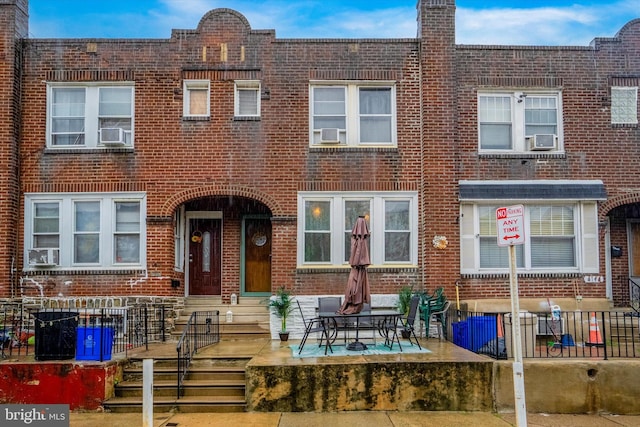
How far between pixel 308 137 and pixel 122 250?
5180mm

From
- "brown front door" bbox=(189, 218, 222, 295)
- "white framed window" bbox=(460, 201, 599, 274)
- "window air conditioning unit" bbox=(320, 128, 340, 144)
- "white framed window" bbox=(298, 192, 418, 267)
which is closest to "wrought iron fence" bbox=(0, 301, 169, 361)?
"brown front door" bbox=(189, 218, 222, 295)

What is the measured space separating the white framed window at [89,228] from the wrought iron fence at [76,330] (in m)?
1.20

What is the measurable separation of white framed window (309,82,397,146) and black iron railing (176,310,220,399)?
192 inches

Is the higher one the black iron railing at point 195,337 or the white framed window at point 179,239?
the white framed window at point 179,239

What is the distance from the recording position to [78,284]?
1441 centimetres

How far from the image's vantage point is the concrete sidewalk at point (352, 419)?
8.98 m

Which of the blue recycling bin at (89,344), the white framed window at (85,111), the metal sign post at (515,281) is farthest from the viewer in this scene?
the white framed window at (85,111)

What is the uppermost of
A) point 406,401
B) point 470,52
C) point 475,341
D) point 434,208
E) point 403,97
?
point 470,52

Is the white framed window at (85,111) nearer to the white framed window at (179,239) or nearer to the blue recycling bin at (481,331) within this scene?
the white framed window at (179,239)

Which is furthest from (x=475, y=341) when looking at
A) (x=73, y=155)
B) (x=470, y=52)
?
(x=73, y=155)

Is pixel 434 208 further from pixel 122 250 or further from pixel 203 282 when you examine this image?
pixel 122 250

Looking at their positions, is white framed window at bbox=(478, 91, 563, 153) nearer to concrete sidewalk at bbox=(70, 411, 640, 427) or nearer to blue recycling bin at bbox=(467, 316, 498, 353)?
blue recycling bin at bbox=(467, 316, 498, 353)

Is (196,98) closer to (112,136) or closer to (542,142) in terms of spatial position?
(112,136)

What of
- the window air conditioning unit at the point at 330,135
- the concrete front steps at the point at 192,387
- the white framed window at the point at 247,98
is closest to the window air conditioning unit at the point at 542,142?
the window air conditioning unit at the point at 330,135
